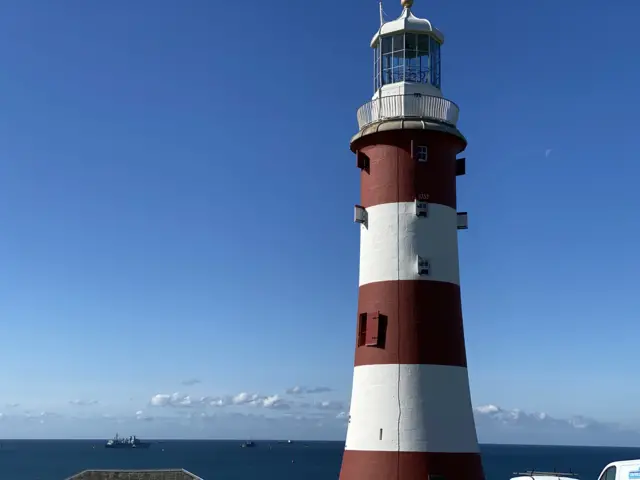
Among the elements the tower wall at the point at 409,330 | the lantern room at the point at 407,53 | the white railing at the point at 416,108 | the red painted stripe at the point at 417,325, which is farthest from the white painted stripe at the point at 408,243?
the lantern room at the point at 407,53

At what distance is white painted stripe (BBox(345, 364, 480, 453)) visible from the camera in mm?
16016

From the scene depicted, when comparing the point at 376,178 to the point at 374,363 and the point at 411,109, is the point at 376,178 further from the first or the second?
the point at 374,363

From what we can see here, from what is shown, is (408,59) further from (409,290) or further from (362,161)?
(409,290)

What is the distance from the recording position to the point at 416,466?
52.0 feet

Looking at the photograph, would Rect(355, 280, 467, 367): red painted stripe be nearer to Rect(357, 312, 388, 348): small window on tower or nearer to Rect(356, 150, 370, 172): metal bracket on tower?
Rect(357, 312, 388, 348): small window on tower

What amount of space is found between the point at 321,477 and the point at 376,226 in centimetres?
11833

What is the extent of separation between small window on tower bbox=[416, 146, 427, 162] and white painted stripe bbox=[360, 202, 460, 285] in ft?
3.52

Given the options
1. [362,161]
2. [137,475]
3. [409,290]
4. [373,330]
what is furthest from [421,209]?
[137,475]

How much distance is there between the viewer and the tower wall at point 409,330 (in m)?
16.1

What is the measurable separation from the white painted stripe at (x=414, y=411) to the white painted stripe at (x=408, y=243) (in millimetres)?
2063

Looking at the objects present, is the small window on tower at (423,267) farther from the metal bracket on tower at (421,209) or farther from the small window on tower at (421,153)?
the small window on tower at (421,153)

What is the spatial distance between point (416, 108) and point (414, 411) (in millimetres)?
6786

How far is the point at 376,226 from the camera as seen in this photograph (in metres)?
17.3

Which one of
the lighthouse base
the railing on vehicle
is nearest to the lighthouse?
the lighthouse base
